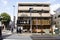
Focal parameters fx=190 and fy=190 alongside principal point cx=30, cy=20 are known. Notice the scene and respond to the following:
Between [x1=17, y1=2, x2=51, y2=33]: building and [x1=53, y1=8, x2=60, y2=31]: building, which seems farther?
[x1=53, y1=8, x2=60, y2=31]: building

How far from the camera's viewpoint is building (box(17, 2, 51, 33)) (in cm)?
7038

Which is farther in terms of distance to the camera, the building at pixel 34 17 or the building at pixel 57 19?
the building at pixel 57 19

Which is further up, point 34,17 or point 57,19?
point 34,17

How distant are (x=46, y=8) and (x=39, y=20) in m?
7.42

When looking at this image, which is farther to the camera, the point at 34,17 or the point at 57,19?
the point at 57,19

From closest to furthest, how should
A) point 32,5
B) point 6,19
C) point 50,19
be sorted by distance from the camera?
point 50,19 < point 32,5 < point 6,19

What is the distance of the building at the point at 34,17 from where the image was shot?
7038 cm

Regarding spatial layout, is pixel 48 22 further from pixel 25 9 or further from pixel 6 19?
pixel 6 19

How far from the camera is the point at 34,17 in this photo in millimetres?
75000

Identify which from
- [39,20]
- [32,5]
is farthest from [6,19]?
[39,20]

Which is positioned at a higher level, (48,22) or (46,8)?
(46,8)

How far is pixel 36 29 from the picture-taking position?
68.2 metres

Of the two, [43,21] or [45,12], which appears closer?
[43,21]

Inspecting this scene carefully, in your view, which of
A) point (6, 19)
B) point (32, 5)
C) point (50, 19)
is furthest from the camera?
point (6, 19)
